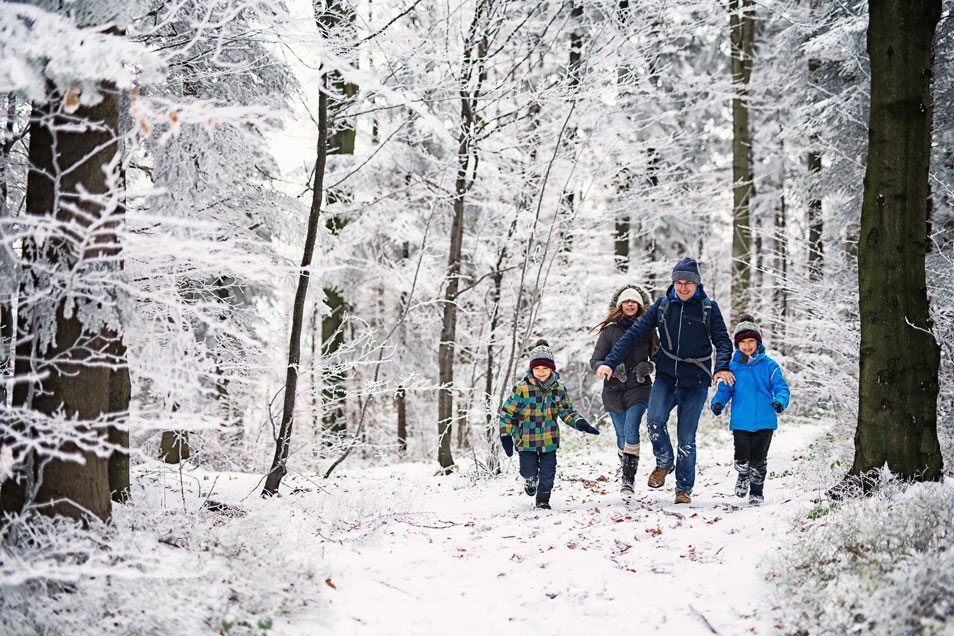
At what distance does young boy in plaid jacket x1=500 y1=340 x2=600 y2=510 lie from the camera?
6383 mm

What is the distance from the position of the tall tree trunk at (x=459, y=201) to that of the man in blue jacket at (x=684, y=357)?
3.56m

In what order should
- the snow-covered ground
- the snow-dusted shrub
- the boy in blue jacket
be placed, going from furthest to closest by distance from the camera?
the boy in blue jacket, the snow-covered ground, the snow-dusted shrub

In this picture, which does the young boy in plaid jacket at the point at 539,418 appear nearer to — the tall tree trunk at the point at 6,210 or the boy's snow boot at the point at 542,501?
the boy's snow boot at the point at 542,501

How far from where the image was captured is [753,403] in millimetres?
5895

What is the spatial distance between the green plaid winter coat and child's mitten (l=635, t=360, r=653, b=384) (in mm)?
786

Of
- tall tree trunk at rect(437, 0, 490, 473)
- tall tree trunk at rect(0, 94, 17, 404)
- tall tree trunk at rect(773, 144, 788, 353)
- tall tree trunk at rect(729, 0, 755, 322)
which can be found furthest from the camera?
tall tree trunk at rect(729, 0, 755, 322)

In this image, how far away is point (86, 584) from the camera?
3219 millimetres

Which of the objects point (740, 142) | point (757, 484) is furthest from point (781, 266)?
point (757, 484)

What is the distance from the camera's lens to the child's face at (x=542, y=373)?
6.47 meters

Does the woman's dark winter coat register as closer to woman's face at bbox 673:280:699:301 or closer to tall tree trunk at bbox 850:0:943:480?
woman's face at bbox 673:280:699:301

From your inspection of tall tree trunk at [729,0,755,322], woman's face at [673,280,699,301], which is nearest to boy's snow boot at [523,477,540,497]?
woman's face at [673,280,699,301]

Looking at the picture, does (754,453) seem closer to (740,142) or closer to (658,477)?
(658,477)

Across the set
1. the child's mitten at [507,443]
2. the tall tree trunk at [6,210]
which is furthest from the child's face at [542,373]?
the tall tree trunk at [6,210]

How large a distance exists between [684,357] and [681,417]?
59cm
